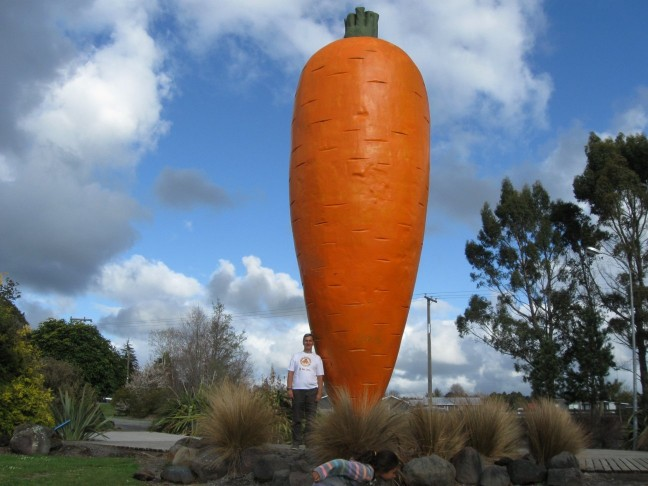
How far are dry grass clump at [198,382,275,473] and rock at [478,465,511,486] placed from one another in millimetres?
2206

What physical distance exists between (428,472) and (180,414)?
941 cm

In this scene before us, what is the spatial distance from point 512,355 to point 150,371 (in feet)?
48.4

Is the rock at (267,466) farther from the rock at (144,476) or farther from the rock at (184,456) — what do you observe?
the rock at (144,476)

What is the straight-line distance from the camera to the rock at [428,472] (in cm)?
588

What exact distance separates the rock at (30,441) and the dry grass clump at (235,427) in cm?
379

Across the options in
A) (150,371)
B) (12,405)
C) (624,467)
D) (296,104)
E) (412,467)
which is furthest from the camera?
(150,371)

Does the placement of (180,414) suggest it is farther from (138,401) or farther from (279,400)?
(138,401)

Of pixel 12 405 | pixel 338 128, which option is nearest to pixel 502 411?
pixel 338 128

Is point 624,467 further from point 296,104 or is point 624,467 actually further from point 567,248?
point 567,248

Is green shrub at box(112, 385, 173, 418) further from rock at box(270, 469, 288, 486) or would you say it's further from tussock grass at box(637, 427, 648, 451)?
rock at box(270, 469, 288, 486)

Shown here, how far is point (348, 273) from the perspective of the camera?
A: 305 inches

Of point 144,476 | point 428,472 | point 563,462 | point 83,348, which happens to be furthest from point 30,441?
point 83,348

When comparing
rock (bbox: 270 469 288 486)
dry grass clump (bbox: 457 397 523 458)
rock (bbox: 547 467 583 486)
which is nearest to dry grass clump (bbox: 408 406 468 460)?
dry grass clump (bbox: 457 397 523 458)

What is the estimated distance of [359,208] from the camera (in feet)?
25.5
